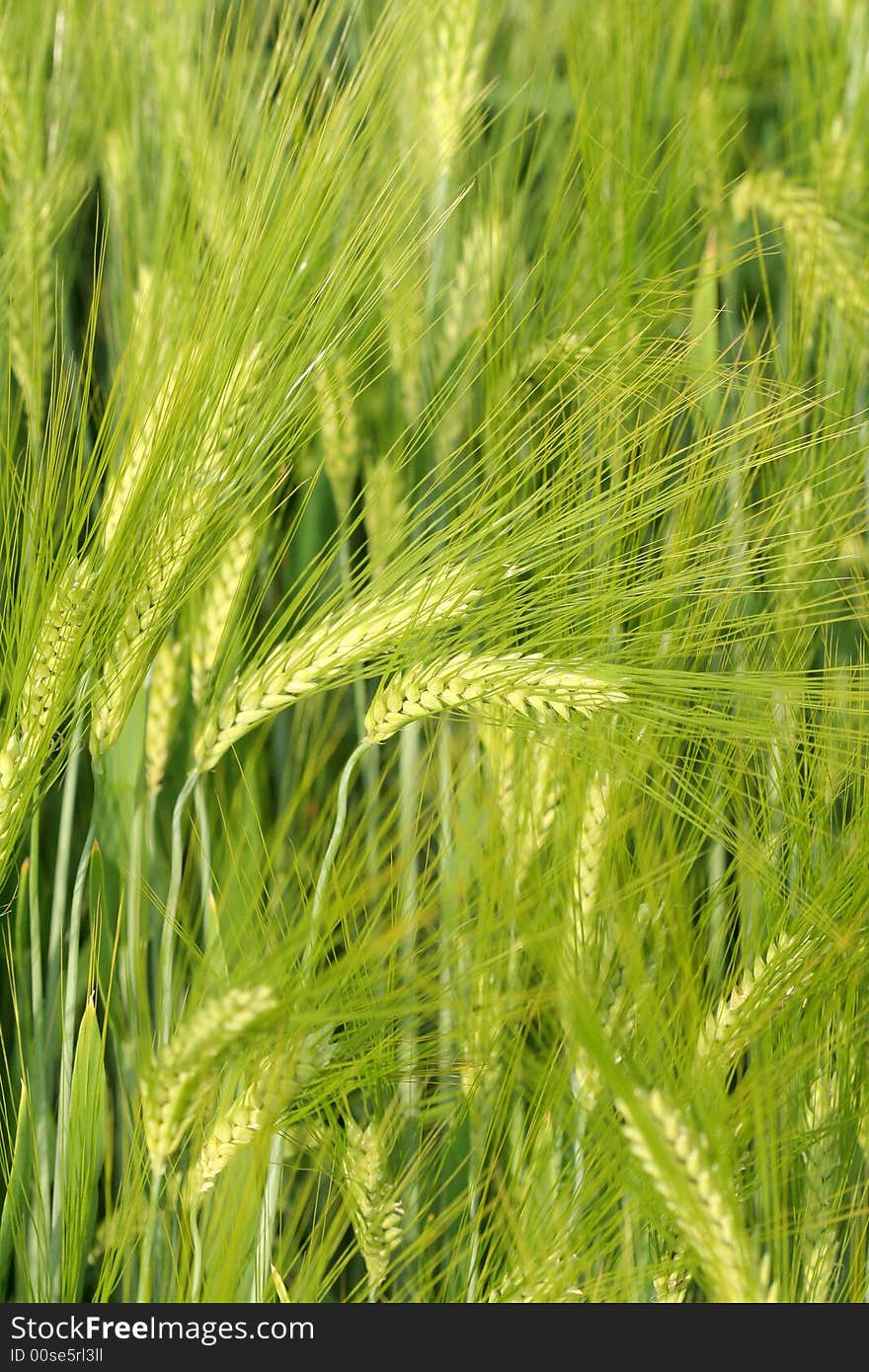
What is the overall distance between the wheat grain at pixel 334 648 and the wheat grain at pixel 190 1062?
12 centimetres

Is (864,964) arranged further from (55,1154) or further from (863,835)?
(55,1154)

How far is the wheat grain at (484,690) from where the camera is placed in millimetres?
448

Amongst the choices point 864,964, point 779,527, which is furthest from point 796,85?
point 864,964

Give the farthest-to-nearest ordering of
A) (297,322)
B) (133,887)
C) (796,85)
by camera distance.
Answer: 1. (796,85)
2. (133,887)
3. (297,322)

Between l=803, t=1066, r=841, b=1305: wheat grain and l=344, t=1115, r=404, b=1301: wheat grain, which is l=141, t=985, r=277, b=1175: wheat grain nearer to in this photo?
→ l=344, t=1115, r=404, b=1301: wheat grain

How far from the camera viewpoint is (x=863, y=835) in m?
0.51

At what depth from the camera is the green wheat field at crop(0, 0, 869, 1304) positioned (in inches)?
18.3

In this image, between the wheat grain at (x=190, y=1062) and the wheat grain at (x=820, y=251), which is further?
the wheat grain at (x=820, y=251)

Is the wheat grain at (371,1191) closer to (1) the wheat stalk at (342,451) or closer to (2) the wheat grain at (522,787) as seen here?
(2) the wheat grain at (522,787)

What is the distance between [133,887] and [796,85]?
0.67 metres

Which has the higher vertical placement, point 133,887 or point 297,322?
point 297,322

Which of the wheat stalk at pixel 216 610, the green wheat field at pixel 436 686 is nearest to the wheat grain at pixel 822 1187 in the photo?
the green wheat field at pixel 436 686

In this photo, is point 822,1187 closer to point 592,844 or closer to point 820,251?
point 592,844
